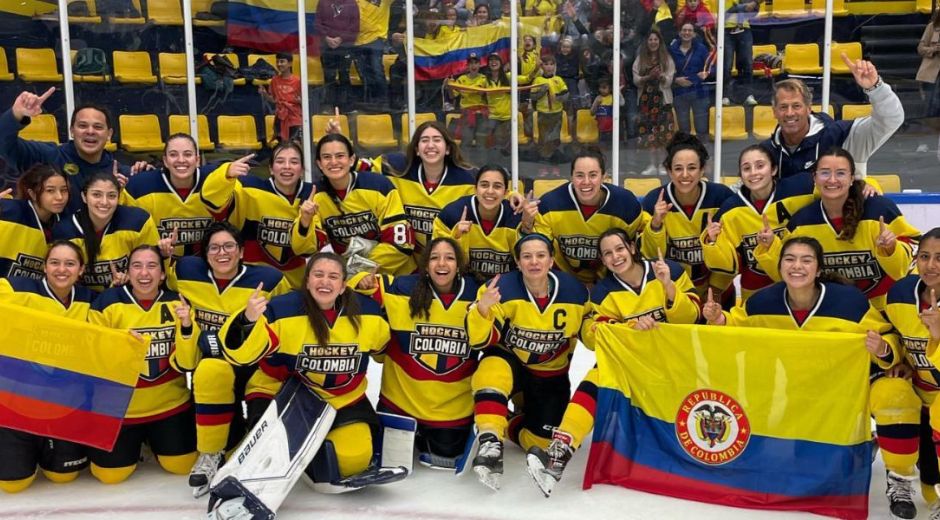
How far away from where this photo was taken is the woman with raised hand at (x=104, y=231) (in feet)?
11.9

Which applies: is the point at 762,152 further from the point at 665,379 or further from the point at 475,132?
the point at 475,132

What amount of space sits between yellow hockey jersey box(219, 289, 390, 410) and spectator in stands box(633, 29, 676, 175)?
3706mm

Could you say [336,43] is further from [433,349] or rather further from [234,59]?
[433,349]

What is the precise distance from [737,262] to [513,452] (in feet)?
3.67

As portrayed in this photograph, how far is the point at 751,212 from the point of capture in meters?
3.75

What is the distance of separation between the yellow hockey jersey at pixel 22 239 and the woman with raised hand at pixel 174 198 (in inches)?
13.3

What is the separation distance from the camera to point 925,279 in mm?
3080

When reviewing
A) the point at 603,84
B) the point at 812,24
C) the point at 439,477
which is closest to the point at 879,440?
the point at 439,477

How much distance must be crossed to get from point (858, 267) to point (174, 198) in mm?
2619

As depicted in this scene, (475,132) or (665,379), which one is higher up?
(475,132)


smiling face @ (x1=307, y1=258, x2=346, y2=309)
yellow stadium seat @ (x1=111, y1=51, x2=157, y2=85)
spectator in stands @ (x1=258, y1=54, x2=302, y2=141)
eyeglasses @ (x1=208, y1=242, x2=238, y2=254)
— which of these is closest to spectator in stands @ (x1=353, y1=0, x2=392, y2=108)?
spectator in stands @ (x1=258, y1=54, x2=302, y2=141)

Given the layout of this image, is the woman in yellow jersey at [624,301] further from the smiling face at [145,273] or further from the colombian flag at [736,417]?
the smiling face at [145,273]

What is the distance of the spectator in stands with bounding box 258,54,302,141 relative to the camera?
6750 millimetres

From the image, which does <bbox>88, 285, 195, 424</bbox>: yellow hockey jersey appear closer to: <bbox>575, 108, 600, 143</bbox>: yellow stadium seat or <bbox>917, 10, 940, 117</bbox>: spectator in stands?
<bbox>575, 108, 600, 143</bbox>: yellow stadium seat
